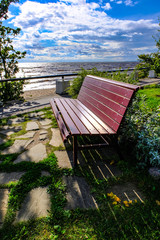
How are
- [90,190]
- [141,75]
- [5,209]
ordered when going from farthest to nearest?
[141,75], [90,190], [5,209]

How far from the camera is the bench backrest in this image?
7.93 feet

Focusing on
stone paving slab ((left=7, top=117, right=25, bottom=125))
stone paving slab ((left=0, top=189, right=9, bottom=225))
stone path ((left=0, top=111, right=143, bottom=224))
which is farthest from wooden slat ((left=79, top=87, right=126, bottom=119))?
stone paving slab ((left=7, top=117, right=25, bottom=125))

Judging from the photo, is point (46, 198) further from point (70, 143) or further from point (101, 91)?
point (101, 91)

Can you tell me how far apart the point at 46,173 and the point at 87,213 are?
35.1 inches

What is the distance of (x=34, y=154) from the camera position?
2.92 meters

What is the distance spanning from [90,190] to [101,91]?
1931 millimetres

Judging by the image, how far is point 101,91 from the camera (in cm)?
331

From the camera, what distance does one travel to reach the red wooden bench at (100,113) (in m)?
2.38

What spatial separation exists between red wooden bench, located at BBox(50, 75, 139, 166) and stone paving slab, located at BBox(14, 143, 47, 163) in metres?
0.59

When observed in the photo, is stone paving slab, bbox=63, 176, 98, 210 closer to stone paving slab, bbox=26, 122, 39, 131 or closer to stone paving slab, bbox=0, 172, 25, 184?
stone paving slab, bbox=0, 172, 25, 184

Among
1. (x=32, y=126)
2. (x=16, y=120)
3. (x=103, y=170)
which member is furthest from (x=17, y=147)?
(x=103, y=170)

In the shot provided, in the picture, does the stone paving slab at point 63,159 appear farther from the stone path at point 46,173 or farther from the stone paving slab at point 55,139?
the stone paving slab at point 55,139

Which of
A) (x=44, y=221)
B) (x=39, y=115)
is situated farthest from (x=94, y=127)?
(x=39, y=115)

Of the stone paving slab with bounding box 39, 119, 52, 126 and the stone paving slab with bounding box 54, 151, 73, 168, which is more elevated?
the stone paving slab with bounding box 39, 119, 52, 126
